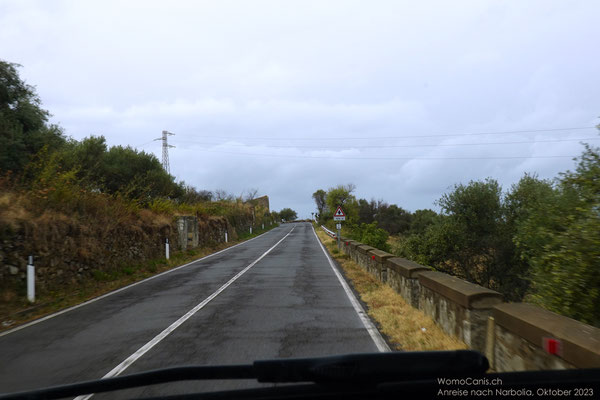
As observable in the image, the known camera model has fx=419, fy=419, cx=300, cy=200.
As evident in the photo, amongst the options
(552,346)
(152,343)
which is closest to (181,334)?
(152,343)

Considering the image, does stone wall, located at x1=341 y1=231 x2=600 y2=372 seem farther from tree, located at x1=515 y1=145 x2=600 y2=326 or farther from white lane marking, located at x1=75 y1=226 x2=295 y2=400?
white lane marking, located at x1=75 y1=226 x2=295 y2=400

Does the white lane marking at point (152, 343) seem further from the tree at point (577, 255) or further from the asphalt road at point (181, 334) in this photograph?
the tree at point (577, 255)

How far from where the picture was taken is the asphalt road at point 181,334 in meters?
5.14

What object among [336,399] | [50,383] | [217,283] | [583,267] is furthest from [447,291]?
[217,283]

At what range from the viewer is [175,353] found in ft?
18.6

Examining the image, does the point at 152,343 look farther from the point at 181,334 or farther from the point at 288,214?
the point at 288,214

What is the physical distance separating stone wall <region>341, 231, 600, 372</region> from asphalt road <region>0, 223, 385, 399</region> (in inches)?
46.5

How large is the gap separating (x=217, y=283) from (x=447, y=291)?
8037 millimetres

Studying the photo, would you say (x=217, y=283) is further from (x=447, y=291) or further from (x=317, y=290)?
(x=447, y=291)

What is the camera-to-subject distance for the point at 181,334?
6719 millimetres

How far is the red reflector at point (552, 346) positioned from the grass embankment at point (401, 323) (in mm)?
2174

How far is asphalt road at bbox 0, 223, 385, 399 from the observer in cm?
514

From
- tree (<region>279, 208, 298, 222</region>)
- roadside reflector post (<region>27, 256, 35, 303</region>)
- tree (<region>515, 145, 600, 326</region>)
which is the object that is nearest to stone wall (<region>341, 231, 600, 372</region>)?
tree (<region>515, 145, 600, 326</region>)

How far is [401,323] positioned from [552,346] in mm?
3979
